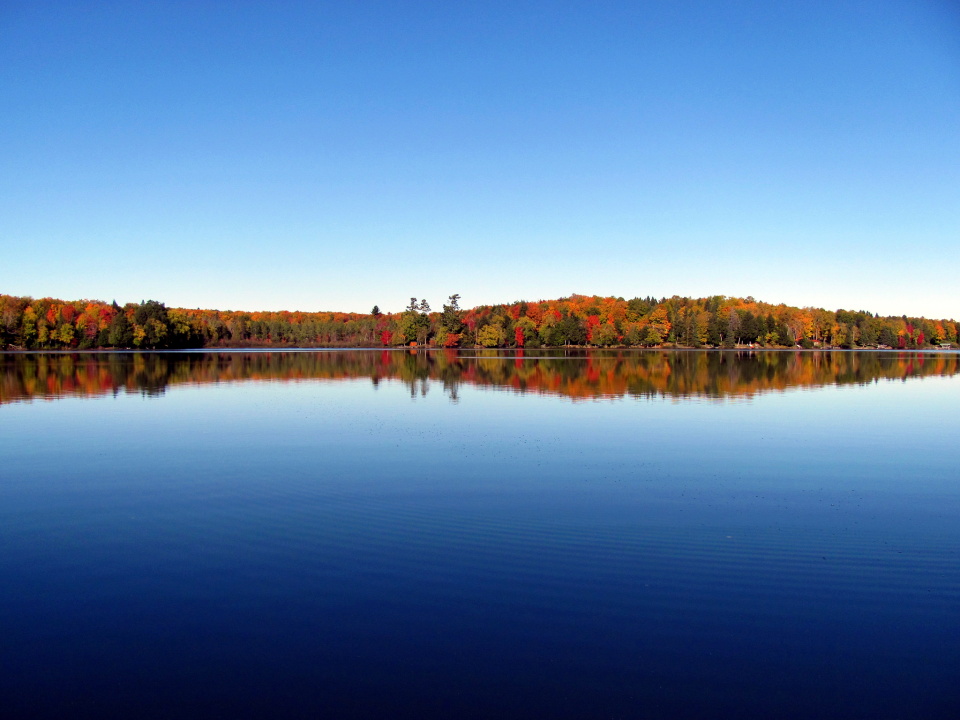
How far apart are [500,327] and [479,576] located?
383 ft

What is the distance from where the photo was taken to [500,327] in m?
123

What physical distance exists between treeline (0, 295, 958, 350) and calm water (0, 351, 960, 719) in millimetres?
99319

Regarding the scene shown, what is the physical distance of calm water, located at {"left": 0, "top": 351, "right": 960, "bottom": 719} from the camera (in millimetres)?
4910

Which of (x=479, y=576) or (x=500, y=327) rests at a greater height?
(x=500, y=327)

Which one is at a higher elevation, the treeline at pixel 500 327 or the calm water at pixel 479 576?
the treeline at pixel 500 327

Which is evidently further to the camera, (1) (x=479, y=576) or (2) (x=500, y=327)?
(2) (x=500, y=327)

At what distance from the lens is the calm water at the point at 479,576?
16.1ft

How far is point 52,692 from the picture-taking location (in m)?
4.84

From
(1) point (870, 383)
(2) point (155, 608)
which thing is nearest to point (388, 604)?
(2) point (155, 608)

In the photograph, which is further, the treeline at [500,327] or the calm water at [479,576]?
the treeline at [500,327]

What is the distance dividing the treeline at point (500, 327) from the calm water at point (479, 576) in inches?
3910

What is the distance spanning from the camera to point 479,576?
6809 mm

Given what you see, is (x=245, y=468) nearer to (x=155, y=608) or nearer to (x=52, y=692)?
(x=155, y=608)

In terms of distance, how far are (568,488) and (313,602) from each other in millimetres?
5306
